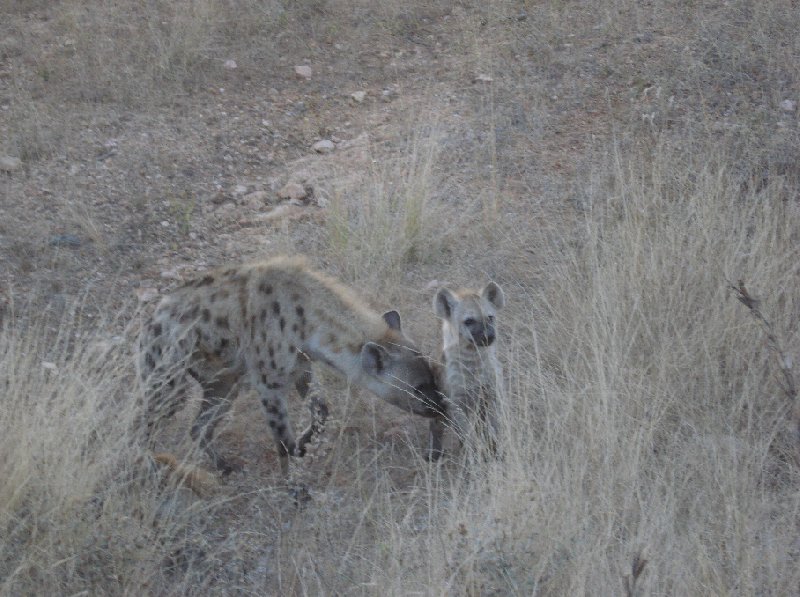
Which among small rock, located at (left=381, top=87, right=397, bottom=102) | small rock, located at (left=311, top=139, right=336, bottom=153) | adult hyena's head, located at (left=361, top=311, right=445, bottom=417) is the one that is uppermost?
small rock, located at (left=381, top=87, right=397, bottom=102)

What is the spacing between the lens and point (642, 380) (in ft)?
17.9

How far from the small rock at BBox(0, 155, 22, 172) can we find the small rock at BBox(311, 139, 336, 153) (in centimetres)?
218

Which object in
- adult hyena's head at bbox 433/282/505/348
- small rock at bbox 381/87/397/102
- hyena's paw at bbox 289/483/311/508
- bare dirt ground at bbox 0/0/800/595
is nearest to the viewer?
bare dirt ground at bbox 0/0/800/595

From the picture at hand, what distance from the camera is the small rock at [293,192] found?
8039mm

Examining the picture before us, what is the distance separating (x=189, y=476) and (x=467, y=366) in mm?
1451

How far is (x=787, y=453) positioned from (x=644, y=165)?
3.00 metres

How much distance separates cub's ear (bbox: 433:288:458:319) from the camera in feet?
18.3

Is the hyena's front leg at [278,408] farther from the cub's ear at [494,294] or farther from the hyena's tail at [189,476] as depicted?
the cub's ear at [494,294]

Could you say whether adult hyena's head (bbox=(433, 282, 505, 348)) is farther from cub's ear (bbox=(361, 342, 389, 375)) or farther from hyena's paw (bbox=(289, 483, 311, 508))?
hyena's paw (bbox=(289, 483, 311, 508))

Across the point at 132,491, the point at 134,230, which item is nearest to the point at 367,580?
the point at 132,491

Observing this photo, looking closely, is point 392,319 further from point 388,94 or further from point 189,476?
point 388,94

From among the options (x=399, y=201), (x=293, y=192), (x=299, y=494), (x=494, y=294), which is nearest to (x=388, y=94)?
(x=293, y=192)

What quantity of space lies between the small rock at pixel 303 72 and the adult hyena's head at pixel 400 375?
4621mm

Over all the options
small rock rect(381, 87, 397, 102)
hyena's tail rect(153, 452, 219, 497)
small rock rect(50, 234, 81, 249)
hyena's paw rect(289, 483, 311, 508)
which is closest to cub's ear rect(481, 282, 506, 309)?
hyena's paw rect(289, 483, 311, 508)
